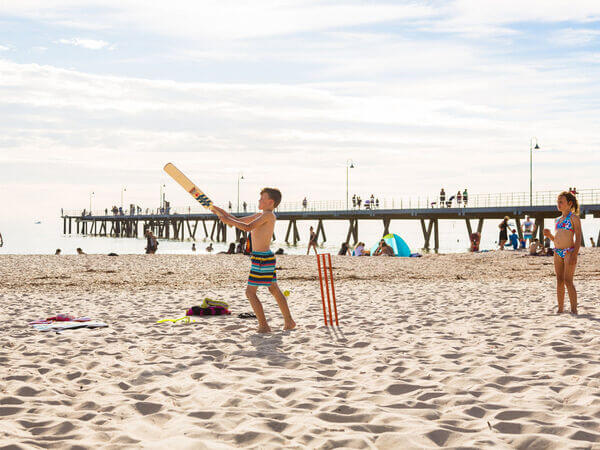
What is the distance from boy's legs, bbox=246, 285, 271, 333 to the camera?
19.5ft

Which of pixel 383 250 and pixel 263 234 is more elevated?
pixel 263 234

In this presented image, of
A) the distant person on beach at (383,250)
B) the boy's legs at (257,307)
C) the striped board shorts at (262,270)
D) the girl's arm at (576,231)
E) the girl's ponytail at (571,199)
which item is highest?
the girl's ponytail at (571,199)

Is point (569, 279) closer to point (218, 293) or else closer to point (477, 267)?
point (218, 293)

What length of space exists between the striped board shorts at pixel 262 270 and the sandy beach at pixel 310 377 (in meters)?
0.57

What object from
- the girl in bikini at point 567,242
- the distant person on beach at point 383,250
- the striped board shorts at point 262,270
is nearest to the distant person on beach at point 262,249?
the striped board shorts at point 262,270

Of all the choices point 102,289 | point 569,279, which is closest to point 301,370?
point 569,279

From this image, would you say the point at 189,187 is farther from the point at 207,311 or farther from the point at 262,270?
the point at 207,311

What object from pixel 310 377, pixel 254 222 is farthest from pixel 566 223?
pixel 310 377

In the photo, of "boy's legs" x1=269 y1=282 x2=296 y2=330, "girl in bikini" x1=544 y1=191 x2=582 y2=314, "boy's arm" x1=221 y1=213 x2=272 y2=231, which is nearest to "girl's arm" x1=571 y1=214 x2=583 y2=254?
"girl in bikini" x1=544 y1=191 x2=582 y2=314

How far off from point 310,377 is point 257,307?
184 centimetres

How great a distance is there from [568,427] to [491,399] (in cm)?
63

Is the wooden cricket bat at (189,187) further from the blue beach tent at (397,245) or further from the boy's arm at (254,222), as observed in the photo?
the blue beach tent at (397,245)

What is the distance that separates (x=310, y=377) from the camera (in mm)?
4289

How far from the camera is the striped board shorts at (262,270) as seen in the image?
19.5 feet
